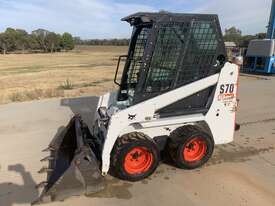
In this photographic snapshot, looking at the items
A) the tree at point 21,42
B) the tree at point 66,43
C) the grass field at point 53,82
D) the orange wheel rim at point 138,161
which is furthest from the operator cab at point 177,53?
the tree at point 66,43

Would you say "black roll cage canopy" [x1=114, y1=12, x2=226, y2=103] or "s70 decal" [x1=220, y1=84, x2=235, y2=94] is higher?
"black roll cage canopy" [x1=114, y1=12, x2=226, y2=103]

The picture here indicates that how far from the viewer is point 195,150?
4391mm

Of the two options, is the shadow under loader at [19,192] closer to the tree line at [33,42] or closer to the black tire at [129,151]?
the black tire at [129,151]

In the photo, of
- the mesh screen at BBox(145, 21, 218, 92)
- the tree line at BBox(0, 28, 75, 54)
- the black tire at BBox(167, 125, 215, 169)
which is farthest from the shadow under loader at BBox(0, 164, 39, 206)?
the tree line at BBox(0, 28, 75, 54)

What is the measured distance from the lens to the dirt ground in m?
3.62

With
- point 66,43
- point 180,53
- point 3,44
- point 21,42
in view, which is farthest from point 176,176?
point 66,43

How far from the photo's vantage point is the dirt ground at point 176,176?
142 inches

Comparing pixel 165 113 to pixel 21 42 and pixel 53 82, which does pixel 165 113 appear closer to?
pixel 53 82

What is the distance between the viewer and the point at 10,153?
501 cm

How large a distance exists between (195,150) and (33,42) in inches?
3012

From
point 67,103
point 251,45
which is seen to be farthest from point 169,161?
point 251,45

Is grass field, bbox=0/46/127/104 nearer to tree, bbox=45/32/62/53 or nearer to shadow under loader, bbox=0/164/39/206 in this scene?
shadow under loader, bbox=0/164/39/206

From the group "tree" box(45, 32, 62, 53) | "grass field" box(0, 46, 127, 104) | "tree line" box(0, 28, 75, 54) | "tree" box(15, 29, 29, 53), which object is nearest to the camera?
"grass field" box(0, 46, 127, 104)

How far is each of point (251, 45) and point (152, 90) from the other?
13.6m
